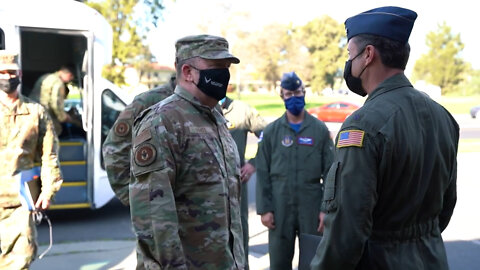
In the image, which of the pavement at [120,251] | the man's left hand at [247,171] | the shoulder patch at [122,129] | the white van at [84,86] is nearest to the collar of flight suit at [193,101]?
the shoulder patch at [122,129]

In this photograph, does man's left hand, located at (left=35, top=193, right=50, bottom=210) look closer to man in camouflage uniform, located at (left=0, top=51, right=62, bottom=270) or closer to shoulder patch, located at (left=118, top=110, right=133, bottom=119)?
man in camouflage uniform, located at (left=0, top=51, right=62, bottom=270)

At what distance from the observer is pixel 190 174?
2607 mm

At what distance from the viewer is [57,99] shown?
8.15 meters

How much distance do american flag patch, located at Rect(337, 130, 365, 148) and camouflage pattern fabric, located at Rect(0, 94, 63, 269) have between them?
135 inches

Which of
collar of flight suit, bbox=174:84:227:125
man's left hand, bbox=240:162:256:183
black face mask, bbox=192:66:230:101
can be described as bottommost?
man's left hand, bbox=240:162:256:183

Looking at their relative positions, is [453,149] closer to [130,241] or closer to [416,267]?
[416,267]

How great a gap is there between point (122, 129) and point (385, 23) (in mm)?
2121

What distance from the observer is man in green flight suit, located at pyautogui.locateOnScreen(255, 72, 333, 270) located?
460 cm

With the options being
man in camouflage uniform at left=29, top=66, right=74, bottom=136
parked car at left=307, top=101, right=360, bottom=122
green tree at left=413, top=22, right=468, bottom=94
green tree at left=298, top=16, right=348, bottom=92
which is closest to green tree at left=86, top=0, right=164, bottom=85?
man in camouflage uniform at left=29, top=66, right=74, bottom=136

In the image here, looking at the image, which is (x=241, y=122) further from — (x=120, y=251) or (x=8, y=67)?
(x=120, y=251)

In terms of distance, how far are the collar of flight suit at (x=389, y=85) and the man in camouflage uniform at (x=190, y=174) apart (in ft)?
2.87

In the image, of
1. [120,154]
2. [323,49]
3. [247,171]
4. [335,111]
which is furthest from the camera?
[323,49]

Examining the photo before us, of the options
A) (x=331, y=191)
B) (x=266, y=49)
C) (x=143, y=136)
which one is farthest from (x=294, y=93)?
(x=266, y=49)

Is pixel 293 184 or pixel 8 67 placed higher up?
pixel 8 67
